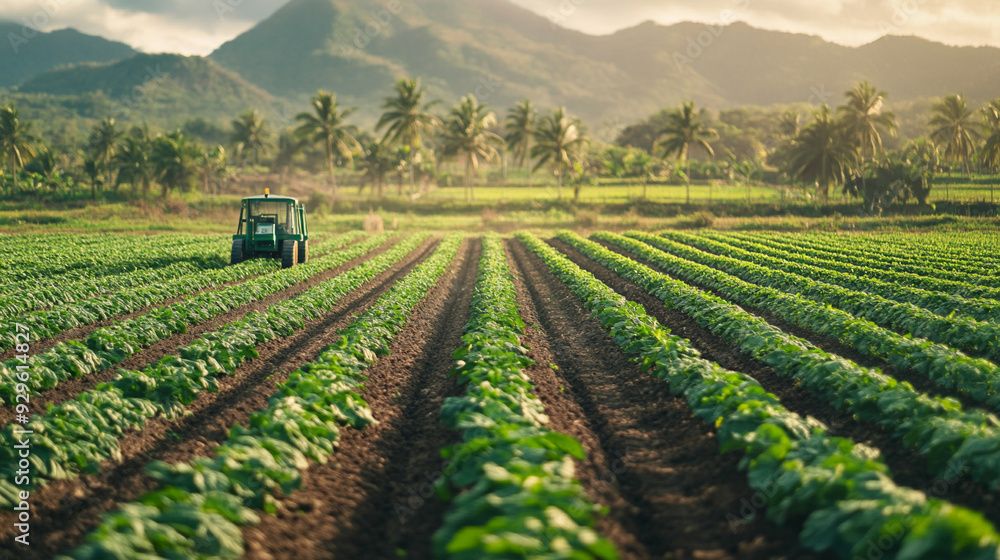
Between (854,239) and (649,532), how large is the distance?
34.2 m

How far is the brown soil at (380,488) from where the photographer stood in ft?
14.6

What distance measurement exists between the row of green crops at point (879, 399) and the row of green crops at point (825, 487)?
647mm

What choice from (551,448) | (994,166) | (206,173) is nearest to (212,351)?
(551,448)

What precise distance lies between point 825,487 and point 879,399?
2.89m

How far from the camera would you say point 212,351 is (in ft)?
28.7

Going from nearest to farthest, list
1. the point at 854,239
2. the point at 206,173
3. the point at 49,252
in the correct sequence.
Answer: the point at 49,252 < the point at 854,239 < the point at 206,173

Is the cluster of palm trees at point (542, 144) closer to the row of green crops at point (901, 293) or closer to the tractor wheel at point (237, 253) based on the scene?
the tractor wheel at point (237, 253)

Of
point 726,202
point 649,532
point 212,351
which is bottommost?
point 649,532

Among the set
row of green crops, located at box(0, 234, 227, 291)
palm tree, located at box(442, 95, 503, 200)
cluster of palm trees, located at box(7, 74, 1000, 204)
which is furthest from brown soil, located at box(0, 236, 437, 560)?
palm tree, located at box(442, 95, 503, 200)

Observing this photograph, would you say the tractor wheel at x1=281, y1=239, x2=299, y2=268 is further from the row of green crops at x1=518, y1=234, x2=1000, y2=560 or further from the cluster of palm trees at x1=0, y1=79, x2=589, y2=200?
the cluster of palm trees at x1=0, y1=79, x2=589, y2=200

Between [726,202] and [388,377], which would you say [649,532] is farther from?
[726,202]

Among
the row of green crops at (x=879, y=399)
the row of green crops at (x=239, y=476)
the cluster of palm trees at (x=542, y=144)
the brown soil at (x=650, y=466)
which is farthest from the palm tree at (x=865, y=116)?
the row of green crops at (x=239, y=476)

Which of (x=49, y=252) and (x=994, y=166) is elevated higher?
(x=994, y=166)

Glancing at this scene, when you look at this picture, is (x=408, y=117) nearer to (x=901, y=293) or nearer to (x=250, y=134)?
(x=250, y=134)
